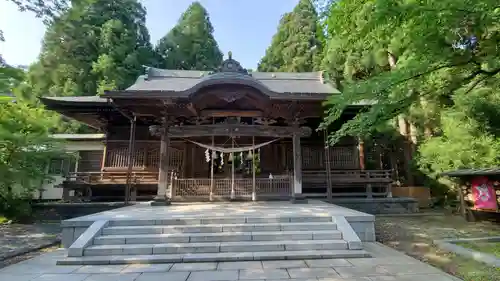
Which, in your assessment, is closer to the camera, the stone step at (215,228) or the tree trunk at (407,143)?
the stone step at (215,228)

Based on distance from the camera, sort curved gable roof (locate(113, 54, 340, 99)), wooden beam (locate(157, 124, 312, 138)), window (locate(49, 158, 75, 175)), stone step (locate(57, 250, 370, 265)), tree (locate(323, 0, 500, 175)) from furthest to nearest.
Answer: window (locate(49, 158, 75, 175)) → wooden beam (locate(157, 124, 312, 138)) → curved gable roof (locate(113, 54, 340, 99)) → stone step (locate(57, 250, 370, 265)) → tree (locate(323, 0, 500, 175))

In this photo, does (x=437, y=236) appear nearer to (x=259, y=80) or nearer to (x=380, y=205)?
(x=380, y=205)

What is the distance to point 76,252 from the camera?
445cm

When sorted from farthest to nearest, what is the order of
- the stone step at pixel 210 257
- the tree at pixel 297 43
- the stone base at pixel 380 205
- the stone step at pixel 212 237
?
the tree at pixel 297 43
the stone base at pixel 380 205
the stone step at pixel 212 237
the stone step at pixel 210 257

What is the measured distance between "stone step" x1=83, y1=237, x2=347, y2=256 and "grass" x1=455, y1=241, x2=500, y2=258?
234 cm

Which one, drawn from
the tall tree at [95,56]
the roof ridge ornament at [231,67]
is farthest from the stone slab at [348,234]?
the tall tree at [95,56]

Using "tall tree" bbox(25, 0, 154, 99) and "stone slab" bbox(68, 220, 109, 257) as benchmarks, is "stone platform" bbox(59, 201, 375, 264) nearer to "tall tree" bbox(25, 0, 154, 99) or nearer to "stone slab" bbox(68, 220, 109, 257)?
"stone slab" bbox(68, 220, 109, 257)

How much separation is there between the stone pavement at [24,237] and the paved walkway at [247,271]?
1.22 metres

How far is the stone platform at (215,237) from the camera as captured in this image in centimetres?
445

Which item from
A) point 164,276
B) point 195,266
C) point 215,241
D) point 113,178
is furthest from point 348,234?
point 113,178

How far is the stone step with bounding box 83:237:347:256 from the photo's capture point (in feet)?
15.1

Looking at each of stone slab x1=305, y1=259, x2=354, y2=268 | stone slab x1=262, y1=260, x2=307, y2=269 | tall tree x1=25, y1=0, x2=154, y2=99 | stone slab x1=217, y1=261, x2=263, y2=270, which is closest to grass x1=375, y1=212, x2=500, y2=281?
stone slab x1=305, y1=259, x2=354, y2=268

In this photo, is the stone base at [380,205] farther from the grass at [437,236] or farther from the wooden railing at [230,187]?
the wooden railing at [230,187]

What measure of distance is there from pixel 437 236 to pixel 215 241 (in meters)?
4.99
